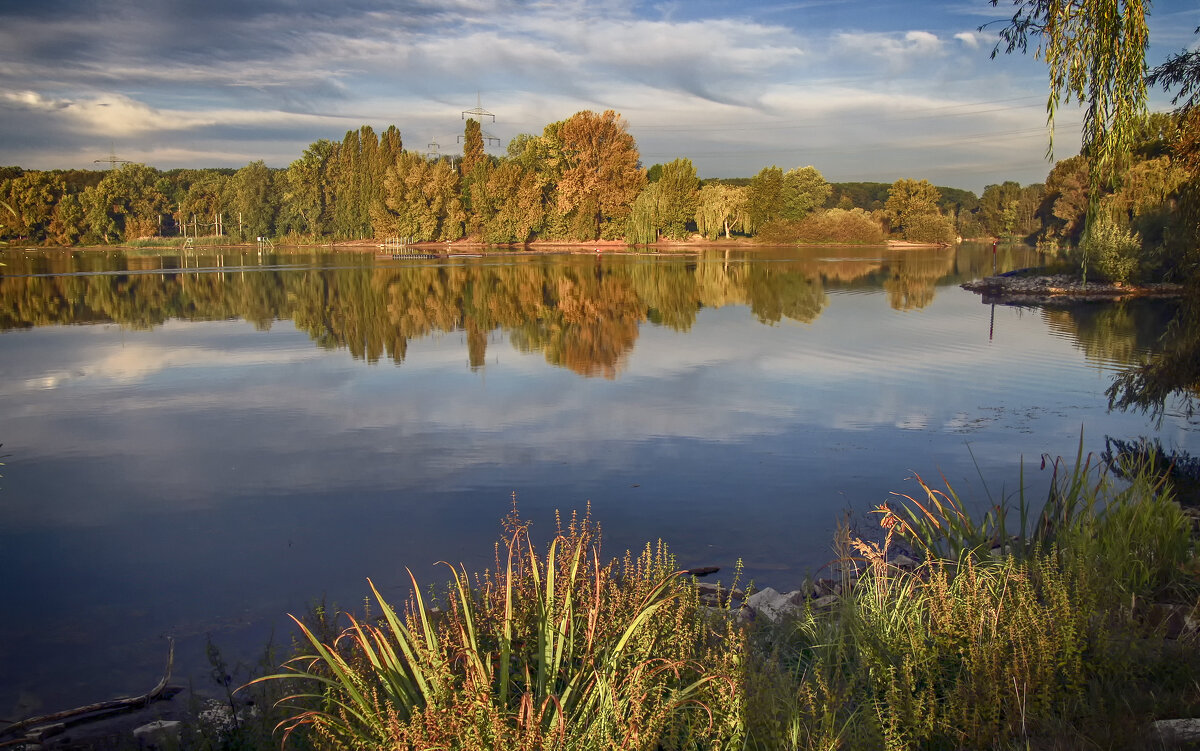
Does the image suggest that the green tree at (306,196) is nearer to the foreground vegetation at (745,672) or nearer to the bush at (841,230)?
the bush at (841,230)

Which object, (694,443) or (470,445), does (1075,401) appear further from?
(470,445)

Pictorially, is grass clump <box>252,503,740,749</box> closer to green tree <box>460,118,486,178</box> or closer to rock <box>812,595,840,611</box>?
rock <box>812,595,840,611</box>

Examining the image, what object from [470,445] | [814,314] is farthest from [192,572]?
[814,314]

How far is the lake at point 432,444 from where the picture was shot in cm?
607

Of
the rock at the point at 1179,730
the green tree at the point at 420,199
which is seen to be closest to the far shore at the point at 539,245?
the green tree at the point at 420,199

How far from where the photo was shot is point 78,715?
4340 millimetres

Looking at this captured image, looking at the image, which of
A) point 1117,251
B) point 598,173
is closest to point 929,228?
point 598,173

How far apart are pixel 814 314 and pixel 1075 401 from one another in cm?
1232

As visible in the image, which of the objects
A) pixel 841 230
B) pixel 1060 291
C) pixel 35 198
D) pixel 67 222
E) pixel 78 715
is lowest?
pixel 78 715

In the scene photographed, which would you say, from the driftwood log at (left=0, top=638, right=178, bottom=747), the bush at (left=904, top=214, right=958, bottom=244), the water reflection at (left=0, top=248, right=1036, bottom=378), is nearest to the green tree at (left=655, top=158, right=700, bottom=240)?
the bush at (left=904, top=214, right=958, bottom=244)

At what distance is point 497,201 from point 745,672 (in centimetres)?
8296

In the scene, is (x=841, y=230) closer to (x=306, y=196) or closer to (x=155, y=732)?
(x=306, y=196)

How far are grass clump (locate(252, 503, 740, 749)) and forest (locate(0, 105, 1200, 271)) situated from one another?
7082 centimetres

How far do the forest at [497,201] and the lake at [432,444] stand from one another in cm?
5735
